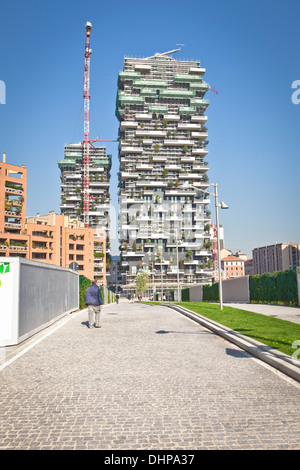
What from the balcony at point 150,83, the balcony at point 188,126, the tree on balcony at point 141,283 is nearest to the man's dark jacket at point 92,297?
the tree on balcony at point 141,283

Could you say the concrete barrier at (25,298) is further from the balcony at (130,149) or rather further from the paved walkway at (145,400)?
the balcony at (130,149)

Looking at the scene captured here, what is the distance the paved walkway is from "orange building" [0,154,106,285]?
69008mm

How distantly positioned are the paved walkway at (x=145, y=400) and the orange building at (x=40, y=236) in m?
69.0

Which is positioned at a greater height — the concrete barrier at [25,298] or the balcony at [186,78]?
the balcony at [186,78]

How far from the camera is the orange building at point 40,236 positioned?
276 feet

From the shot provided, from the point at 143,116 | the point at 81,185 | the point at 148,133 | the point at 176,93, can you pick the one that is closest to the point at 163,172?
the point at 148,133

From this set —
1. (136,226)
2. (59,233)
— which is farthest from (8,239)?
(136,226)

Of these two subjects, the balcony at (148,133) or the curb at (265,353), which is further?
the balcony at (148,133)

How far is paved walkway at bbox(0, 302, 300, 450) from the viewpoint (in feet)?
13.9

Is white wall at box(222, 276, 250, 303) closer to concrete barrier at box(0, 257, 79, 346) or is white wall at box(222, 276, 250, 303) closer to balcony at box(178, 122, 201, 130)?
concrete barrier at box(0, 257, 79, 346)

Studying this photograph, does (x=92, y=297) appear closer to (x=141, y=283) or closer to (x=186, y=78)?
(x=141, y=283)

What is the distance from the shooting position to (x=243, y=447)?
4.02 metres
